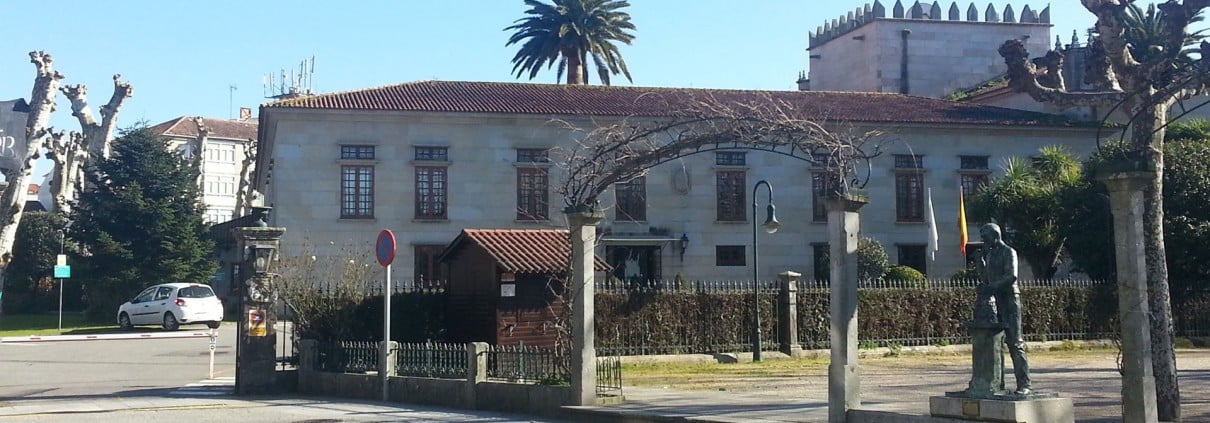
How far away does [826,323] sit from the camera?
23828 mm

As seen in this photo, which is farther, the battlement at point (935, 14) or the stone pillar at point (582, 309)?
the battlement at point (935, 14)

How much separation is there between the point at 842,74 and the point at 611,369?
176ft

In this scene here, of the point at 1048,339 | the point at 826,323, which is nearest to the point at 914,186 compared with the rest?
the point at 1048,339

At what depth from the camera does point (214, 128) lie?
281 feet

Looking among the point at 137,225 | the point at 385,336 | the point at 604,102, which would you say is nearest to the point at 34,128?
the point at 137,225

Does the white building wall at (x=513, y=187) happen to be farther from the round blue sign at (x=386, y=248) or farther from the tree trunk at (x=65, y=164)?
the round blue sign at (x=386, y=248)

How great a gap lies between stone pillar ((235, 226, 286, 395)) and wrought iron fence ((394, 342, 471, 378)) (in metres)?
2.54

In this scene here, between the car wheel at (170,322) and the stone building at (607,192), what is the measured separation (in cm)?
412

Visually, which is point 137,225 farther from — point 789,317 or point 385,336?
point 385,336

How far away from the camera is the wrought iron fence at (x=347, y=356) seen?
57.4 ft

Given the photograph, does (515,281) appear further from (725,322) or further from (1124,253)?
(1124,253)

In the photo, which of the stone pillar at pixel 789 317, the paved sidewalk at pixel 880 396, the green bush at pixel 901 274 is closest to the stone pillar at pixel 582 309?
the paved sidewalk at pixel 880 396

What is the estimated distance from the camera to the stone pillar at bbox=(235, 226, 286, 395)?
17812mm

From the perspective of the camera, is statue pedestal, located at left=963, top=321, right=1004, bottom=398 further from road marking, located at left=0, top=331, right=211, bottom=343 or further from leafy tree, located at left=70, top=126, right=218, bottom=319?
leafy tree, located at left=70, top=126, right=218, bottom=319
